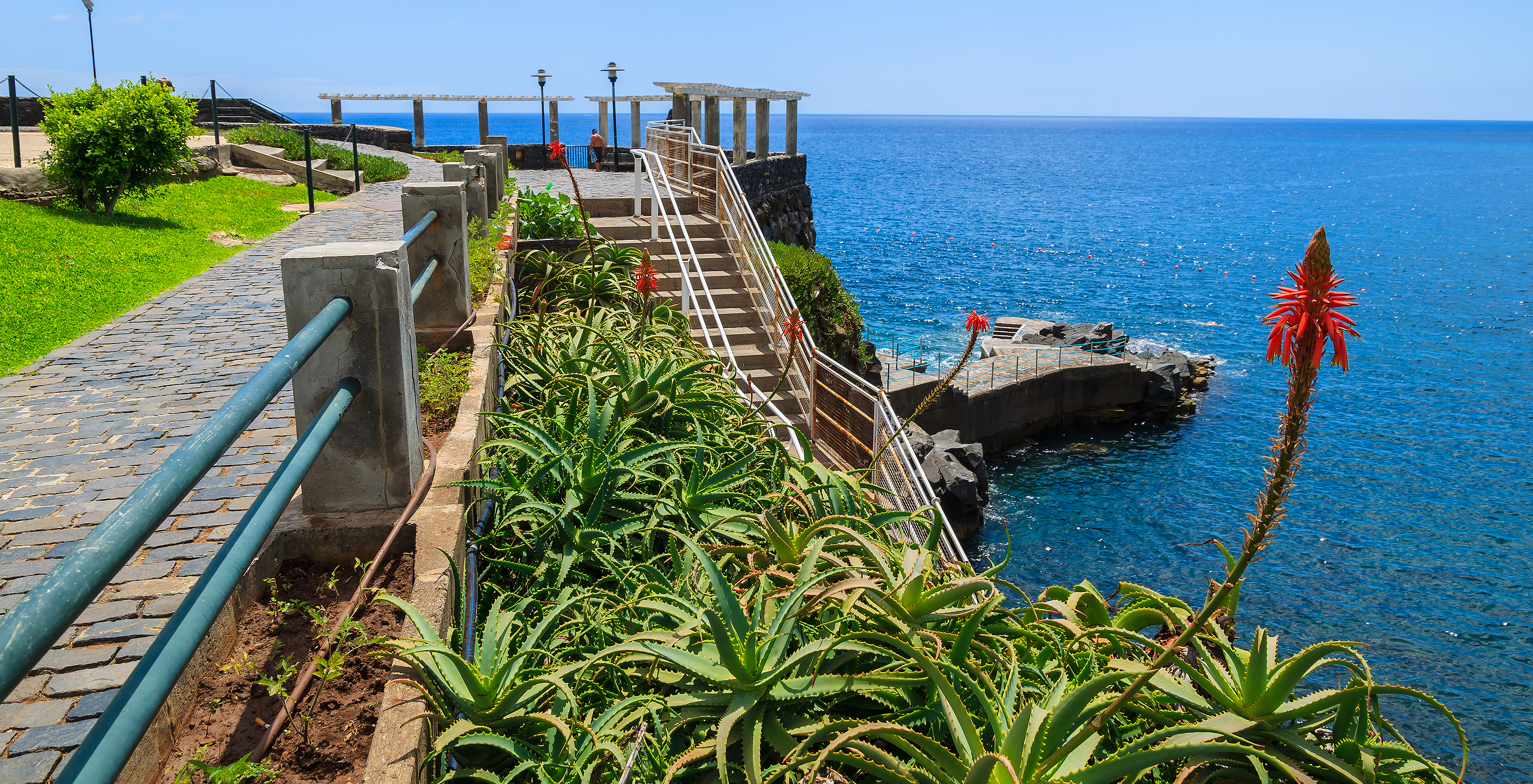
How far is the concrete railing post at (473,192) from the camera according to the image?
9422 millimetres

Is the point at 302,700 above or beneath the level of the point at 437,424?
beneath

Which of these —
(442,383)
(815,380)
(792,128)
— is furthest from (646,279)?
(792,128)

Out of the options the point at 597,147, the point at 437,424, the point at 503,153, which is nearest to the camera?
the point at 437,424

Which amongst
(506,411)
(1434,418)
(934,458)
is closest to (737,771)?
(506,411)

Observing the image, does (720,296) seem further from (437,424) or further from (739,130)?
(739,130)

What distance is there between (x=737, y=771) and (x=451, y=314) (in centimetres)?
491

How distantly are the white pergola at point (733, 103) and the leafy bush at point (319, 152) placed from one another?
6.84 meters

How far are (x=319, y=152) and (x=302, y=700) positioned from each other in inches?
947

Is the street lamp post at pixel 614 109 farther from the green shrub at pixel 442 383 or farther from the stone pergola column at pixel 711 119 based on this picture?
the green shrub at pixel 442 383

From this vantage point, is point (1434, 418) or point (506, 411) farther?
point (1434, 418)

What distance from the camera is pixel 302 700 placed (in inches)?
114

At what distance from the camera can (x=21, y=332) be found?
8.13 metres

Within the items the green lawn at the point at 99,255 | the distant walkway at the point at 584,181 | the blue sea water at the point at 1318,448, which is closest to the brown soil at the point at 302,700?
the green lawn at the point at 99,255

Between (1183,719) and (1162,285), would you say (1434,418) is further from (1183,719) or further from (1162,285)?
(1183,719)
